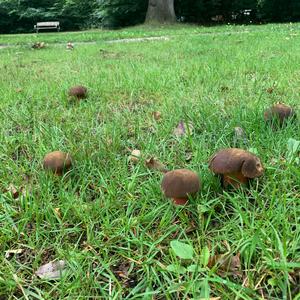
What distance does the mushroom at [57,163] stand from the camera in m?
2.05

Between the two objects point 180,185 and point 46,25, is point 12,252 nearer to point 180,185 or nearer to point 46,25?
point 180,185

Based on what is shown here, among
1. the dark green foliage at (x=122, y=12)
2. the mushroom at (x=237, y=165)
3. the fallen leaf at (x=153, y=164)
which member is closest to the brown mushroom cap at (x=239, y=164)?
the mushroom at (x=237, y=165)

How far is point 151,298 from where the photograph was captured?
Result: 1.37 metres

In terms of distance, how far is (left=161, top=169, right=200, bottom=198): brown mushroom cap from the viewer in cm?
169

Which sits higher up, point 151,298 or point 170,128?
point 170,128

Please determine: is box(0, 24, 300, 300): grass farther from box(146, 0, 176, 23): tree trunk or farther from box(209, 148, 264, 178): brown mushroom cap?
box(146, 0, 176, 23): tree trunk

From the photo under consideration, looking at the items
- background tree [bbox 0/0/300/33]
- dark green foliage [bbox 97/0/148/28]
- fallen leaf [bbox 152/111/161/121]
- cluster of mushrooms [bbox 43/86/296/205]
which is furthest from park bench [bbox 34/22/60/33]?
cluster of mushrooms [bbox 43/86/296/205]

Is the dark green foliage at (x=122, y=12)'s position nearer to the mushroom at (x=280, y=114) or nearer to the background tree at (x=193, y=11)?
the background tree at (x=193, y=11)

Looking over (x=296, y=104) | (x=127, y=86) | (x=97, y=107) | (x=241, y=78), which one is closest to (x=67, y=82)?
(x=127, y=86)

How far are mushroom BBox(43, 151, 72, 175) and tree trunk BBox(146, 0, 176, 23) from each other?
62.6ft

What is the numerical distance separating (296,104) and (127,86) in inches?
69.7

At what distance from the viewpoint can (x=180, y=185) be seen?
169 centimetres

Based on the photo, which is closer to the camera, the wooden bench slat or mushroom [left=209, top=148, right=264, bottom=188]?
mushroom [left=209, top=148, right=264, bottom=188]

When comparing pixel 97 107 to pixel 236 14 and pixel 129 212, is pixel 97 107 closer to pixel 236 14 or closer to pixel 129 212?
pixel 129 212
